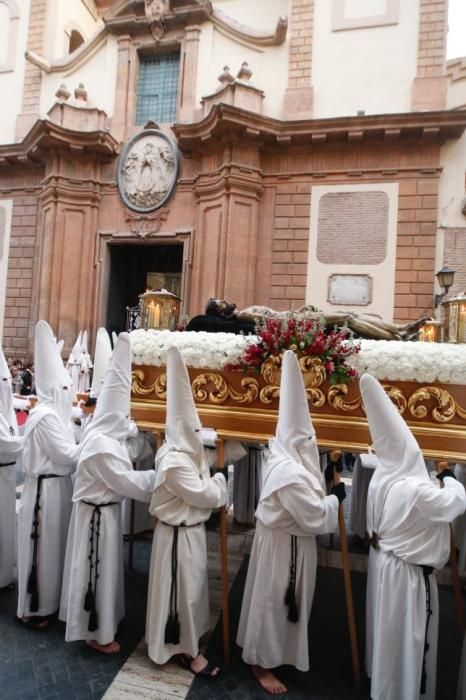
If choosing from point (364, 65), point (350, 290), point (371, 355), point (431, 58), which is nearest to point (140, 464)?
point (371, 355)

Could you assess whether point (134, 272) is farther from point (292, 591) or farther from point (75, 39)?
point (292, 591)

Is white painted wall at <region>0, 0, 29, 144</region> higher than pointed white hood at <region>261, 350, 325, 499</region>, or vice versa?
white painted wall at <region>0, 0, 29, 144</region>

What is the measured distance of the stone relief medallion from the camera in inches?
517

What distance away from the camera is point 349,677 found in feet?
11.2

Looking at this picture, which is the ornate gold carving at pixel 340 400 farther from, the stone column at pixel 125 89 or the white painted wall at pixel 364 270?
the stone column at pixel 125 89

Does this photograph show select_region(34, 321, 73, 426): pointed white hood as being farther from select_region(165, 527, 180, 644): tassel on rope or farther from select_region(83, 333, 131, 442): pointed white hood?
select_region(165, 527, 180, 644): tassel on rope

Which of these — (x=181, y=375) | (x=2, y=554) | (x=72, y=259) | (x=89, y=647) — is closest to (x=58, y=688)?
(x=89, y=647)

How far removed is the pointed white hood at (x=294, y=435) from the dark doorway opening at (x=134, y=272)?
11.5 m

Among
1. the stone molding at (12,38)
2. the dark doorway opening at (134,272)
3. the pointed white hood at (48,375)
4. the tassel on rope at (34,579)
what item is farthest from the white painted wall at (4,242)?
the tassel on rope at (34,579)

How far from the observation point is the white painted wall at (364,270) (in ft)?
37.7

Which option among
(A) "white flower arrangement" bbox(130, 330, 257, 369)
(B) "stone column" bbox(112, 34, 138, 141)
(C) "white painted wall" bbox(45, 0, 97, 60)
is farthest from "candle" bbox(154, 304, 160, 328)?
(C) "white painted wall" bbox(45, 0, 97, 60)

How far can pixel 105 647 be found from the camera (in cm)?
352

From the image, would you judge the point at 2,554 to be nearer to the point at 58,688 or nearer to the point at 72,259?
the point at 58,688

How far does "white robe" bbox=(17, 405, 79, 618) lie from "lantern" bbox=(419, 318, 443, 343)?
3.60 meters
